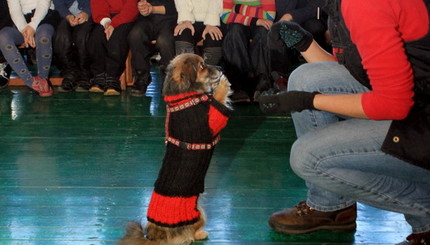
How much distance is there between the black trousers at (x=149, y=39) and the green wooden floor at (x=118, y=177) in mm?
486

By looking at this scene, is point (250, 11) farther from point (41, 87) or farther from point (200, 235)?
point (200, 235)

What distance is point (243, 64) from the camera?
15.5 feet

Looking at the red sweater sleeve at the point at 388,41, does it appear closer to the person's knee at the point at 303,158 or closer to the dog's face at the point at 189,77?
the person's knee at the point at 303,158

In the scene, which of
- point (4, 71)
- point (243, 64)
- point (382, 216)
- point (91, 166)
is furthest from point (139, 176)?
point (4, 71)

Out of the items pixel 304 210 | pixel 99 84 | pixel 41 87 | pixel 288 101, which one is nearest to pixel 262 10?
pixel 99 84

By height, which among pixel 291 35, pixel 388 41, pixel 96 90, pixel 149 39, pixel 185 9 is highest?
pixel 388 41

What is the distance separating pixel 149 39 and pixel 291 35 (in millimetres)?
2601

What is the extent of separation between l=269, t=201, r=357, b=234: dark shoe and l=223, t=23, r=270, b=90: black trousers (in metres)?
2.38

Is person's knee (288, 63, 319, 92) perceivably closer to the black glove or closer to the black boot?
the black glove

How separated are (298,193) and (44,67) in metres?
2.87

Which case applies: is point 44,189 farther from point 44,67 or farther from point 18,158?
point 44,67

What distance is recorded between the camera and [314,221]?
7.80 feet

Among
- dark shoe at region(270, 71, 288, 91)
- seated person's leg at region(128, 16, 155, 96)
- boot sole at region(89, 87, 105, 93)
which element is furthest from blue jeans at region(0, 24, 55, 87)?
dark shoe at region(270, 71, 288, 91)

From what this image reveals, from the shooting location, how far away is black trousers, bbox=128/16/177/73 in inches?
189
